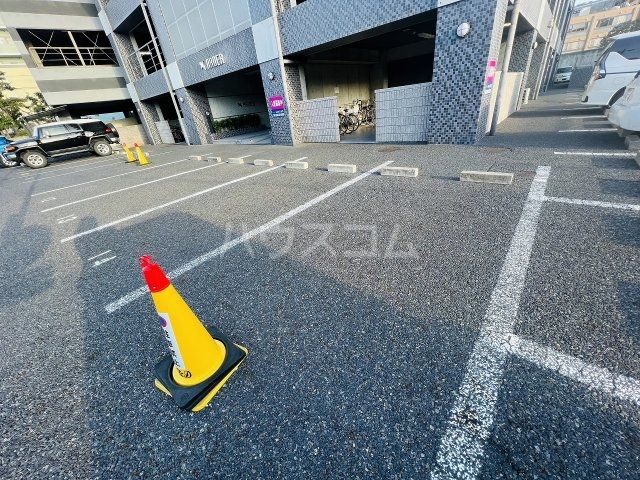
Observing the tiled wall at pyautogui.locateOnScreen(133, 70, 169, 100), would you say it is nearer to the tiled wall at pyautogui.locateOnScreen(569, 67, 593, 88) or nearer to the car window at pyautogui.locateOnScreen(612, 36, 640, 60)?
the car window at pyautogui.locateOnScreen(612, 36, 640, 60)

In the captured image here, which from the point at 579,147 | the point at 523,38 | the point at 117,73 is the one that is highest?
the point at 117,73

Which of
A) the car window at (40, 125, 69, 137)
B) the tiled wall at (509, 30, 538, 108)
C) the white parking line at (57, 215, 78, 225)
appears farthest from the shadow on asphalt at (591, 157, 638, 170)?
the car window at (40, 125, 69, 137)

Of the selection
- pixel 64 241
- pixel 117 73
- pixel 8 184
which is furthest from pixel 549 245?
pixel 117 73

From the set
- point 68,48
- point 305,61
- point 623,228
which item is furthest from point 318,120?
point 68,48

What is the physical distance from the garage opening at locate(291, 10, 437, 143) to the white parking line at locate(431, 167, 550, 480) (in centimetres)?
663

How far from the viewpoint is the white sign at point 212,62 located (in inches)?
433

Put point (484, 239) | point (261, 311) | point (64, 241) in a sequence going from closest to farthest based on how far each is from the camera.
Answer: point (261, 311), point (484, 239), point (64, 241)

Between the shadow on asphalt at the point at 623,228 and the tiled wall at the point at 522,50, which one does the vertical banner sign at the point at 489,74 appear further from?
the tiled wall at the point at 522,50

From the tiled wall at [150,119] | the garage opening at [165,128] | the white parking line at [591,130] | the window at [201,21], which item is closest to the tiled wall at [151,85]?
the tiled wall at [150,119]

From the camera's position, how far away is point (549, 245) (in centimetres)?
256

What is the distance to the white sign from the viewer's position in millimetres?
11000

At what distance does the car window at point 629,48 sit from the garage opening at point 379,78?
5.09 meters

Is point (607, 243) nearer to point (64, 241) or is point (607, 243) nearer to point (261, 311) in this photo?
point (261, 311)

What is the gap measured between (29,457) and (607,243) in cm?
436
